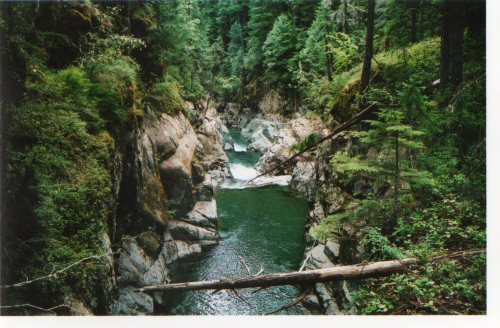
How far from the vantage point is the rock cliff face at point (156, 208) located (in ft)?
29.0

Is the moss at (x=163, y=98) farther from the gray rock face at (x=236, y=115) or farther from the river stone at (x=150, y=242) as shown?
the gray rock face at (x=236, y=115)

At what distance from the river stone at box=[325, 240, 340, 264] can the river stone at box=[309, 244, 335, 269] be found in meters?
0.11

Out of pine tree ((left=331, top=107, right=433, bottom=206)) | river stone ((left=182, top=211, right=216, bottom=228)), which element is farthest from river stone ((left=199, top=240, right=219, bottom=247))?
pine tree ((left=331, top=107, right=433, bottom=206))

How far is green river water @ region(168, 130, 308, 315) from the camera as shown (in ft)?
32.1

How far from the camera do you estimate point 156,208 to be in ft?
37.6

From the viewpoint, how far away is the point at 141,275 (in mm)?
9367

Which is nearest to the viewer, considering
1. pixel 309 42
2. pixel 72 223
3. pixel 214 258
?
pixel 72 223

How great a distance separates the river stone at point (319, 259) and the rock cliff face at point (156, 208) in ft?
14.5

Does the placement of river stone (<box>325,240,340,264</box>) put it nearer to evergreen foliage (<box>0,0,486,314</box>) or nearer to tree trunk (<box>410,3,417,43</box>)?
evergreen foliage (<box>0,0,486,314</box>)

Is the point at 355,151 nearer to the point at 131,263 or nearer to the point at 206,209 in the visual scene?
the point at 131,263

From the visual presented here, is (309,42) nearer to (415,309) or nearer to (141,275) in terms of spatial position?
(141,275)
